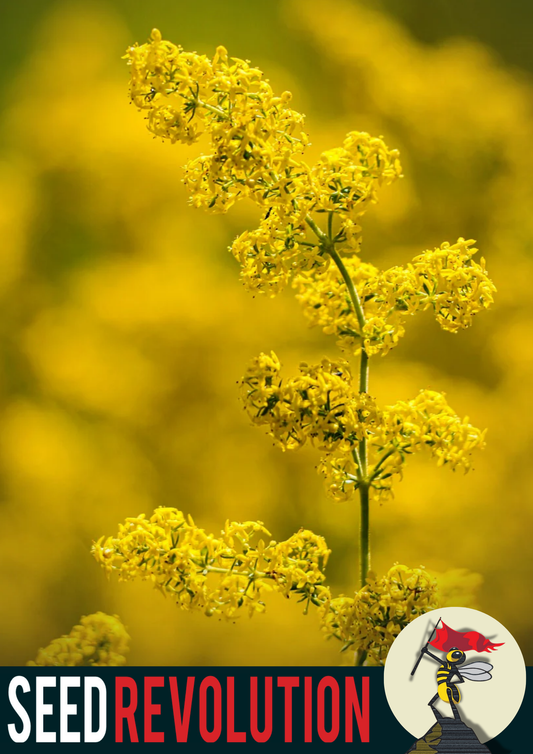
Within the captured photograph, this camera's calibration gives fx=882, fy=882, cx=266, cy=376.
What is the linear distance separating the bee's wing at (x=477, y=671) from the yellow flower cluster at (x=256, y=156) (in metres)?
0.64

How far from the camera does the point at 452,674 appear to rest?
130 cm

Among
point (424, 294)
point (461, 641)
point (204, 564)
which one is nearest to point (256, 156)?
point (424, 294)

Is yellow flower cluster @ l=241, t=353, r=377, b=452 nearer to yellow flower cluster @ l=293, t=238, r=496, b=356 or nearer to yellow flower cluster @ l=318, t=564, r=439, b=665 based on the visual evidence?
yellow flower cluster @ l=293, t=238, r=496, b=356

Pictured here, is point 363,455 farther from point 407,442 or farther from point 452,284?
point 452,284

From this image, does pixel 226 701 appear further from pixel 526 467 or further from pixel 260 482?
pixel 526 467

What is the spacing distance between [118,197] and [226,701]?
3.67 ft

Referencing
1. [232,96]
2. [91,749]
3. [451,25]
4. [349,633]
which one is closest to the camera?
[232,96]

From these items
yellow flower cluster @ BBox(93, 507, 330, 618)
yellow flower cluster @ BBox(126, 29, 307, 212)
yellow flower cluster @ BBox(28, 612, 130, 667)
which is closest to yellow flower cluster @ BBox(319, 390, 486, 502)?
yellow flower cluster @ BBox(93, 507, 330, 618)

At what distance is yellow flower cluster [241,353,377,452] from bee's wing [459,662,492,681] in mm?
385

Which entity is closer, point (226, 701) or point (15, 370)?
point (226, 701)

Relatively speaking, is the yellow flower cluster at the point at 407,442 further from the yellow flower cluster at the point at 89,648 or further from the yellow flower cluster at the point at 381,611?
the yellow flower cluster at the point at 89,648

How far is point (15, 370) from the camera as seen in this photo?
195cm

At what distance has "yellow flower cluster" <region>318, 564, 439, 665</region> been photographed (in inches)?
50.3

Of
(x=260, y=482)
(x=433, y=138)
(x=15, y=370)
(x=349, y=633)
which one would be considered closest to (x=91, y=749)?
(x=349, y=633)
